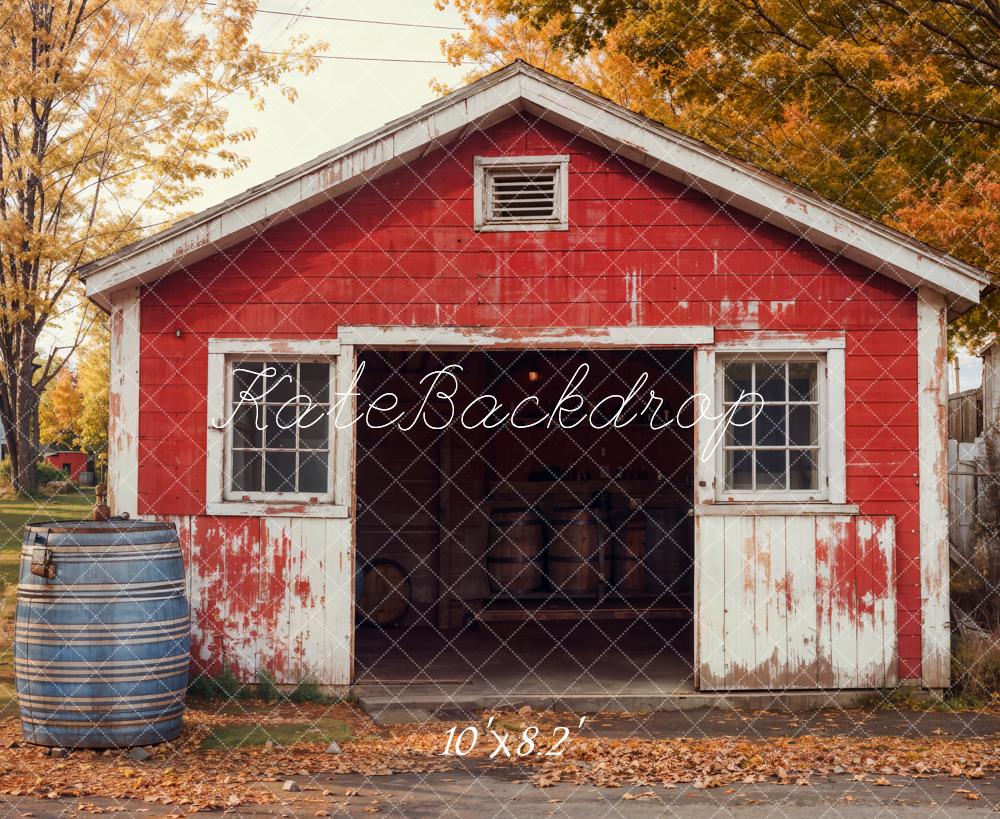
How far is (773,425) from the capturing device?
29.9 ft

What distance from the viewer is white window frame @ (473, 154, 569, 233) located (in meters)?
9.05

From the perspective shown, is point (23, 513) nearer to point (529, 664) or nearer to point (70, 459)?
point (529, 664)

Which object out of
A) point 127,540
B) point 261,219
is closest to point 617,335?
point 261,219

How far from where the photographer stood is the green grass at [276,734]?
757cm

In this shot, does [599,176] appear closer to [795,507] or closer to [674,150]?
[674,150]

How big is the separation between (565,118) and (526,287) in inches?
51.1

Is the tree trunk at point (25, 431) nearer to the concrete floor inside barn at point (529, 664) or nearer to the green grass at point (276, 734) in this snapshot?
the concrete floor inside barn at point (529, 664)

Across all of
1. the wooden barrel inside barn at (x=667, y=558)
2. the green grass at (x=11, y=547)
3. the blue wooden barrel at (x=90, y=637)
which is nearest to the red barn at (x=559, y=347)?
the blue wooden barrel at (x=90, y=637)

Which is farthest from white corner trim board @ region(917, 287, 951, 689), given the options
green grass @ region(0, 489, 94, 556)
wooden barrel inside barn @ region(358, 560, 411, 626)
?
green grass @ region(0, 489, 94, 556)

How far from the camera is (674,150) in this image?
8797 mm

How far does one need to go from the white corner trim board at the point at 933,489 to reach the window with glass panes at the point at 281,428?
4553mm

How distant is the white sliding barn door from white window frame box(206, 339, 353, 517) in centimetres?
286

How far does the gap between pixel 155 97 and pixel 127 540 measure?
1325 centimetres

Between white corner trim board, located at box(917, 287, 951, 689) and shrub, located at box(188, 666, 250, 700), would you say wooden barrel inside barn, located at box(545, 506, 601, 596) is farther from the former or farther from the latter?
shrub, located at box(188, 666, 250, 700)
